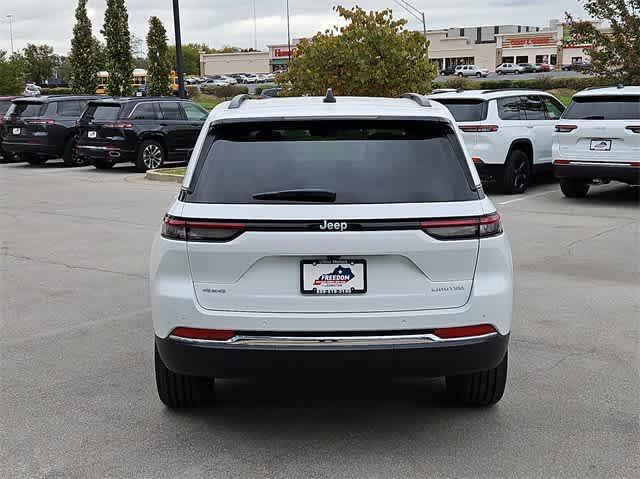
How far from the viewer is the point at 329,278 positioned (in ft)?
13.3

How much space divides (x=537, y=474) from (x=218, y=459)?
5.03ft

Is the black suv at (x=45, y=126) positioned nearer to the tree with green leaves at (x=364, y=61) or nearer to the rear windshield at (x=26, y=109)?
the rear windshield at (x=26, y=109)

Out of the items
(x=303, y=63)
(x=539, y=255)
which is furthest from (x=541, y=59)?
(x=539, y=255)

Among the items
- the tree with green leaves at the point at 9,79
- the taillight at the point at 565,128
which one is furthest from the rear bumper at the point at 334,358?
the tree with green leaves at the point at 9,79

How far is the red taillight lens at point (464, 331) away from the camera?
4137 mm

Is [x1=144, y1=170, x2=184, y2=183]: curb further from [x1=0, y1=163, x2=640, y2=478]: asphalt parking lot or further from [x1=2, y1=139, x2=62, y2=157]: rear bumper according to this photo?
[x1=0, y1=163, x2=640, y2=478]: asphalt parking lot

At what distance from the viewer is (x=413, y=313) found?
410cm

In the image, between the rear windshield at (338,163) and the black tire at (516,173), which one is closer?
the rear windshield at (338,163)

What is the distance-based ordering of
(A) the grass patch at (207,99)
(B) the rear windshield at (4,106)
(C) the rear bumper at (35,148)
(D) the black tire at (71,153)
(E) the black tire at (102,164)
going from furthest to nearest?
1. (A) the grass patch at (207,99)
2. (B) the rear windshield at (4,106)
3. (D) the black tire at (71,153)
4. (C) the rear bumper at (35,148)
5. (E) the black tire at (102,164)

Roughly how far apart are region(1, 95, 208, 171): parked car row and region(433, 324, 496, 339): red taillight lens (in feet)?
57.2

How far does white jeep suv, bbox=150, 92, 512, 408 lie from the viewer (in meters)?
4.04

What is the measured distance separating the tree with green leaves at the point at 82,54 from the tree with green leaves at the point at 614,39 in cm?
2379

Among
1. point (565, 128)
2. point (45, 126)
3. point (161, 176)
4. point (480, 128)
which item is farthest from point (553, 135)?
point (45, 126)

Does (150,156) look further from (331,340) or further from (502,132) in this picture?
(331,340)
